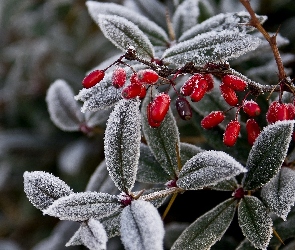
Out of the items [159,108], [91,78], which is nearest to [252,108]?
[159,108]

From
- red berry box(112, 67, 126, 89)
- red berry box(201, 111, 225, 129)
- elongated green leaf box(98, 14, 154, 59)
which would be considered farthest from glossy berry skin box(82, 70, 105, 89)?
red berry box(201, 111, 225, 129)

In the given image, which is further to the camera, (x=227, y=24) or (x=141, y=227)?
(x=227, y=24)

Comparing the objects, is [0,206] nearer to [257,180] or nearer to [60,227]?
[60,227]

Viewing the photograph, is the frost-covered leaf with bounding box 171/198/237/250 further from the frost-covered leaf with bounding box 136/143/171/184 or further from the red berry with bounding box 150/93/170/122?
the red berry with bounding box 150/93/170/122

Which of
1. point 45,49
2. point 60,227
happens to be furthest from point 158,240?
point 45,49

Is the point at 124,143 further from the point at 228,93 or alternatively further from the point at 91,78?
the point at 228,93

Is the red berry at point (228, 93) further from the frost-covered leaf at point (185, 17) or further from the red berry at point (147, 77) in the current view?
the frost-covered leaf at point (185, 17)
